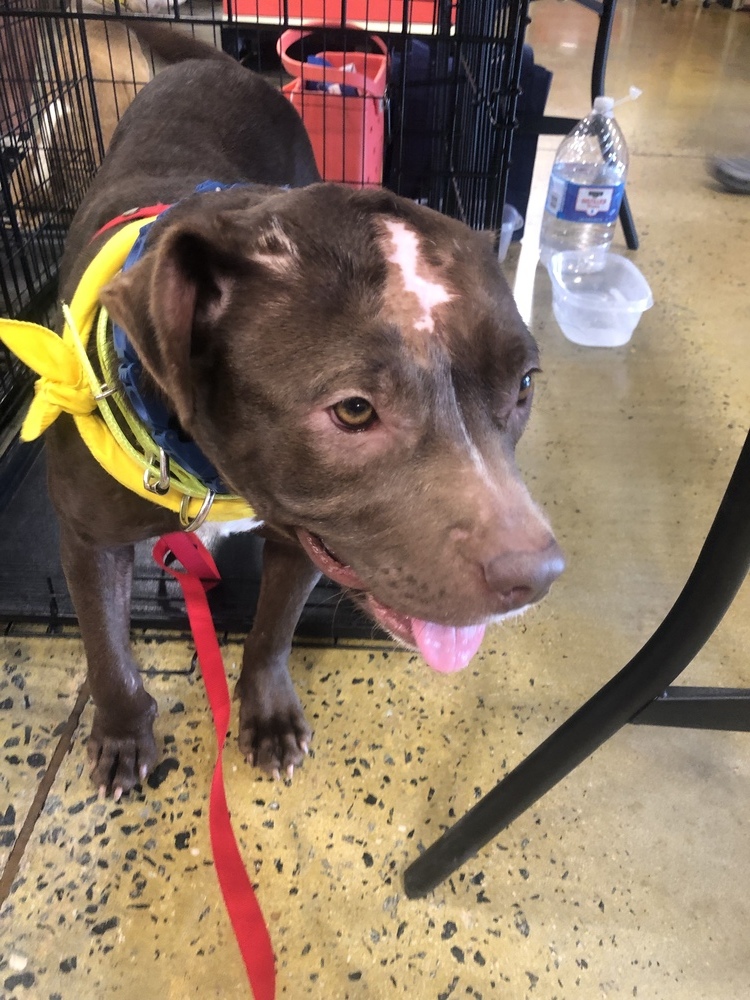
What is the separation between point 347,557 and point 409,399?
0.85 feet

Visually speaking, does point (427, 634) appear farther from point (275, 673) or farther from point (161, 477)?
point (275, 673)

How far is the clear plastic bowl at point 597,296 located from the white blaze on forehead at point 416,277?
2.17 meters

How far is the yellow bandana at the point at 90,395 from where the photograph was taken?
1.26m

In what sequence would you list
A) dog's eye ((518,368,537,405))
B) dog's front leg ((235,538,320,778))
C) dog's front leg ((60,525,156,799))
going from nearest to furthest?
dog's eye ((518,368,537,405)) → dog's front leg ((60,525,156,799)) → dog's front leg ((235,538,320,778))

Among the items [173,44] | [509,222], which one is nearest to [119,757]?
[173,44]

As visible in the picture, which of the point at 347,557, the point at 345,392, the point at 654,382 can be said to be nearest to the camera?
the point at 345,392

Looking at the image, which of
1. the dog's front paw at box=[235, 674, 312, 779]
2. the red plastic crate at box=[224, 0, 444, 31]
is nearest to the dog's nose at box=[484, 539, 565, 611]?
the dog's front paw at box=[235, 674, 312, 779]

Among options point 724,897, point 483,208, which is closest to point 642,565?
point 724,897

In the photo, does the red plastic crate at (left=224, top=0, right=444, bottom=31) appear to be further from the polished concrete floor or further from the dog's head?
the dog's head

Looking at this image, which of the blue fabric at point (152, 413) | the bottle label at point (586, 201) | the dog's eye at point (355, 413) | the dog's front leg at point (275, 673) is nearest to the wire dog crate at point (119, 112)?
the dog's front leg at point (275, 673)

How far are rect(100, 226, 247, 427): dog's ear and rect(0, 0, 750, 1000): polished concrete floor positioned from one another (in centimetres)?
89

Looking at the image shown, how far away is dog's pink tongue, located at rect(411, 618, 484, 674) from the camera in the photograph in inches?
46.8

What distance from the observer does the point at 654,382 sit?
2.93 m

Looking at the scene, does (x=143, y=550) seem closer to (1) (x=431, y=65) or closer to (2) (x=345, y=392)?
(2) (x=345, y=392)
